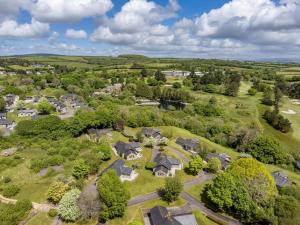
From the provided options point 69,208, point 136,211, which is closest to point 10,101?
point 69,208

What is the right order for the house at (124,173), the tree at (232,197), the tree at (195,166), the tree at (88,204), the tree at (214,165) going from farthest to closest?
1. the tree at (214,165)
2. the tree at (195,166)
3. the house at (124,173)
4. the tree at (232,197)
5. the tree at (88,204)

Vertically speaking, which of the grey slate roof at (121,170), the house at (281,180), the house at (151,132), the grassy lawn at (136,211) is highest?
the grey slate roof at (121,170)

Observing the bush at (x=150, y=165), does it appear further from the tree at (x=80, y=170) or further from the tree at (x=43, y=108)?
the tree at (x=43, y=108)

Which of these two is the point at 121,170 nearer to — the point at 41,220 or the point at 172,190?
the point at 172,190

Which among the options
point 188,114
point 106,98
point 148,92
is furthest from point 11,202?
point 148,92

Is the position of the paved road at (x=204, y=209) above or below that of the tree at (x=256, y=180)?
below

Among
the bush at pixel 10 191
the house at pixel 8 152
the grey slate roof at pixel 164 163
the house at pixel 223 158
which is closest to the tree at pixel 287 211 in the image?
the house at pixel 223 158

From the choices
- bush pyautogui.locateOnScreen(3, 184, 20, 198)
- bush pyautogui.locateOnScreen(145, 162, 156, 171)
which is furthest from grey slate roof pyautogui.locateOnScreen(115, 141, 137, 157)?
bush pyautogui.locateOnScreen(3, 184, 20, 198)

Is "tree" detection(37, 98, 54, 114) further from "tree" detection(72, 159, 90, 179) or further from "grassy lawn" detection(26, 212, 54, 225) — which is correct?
"grassy lawn" detection(26, 212, 54, 225)
